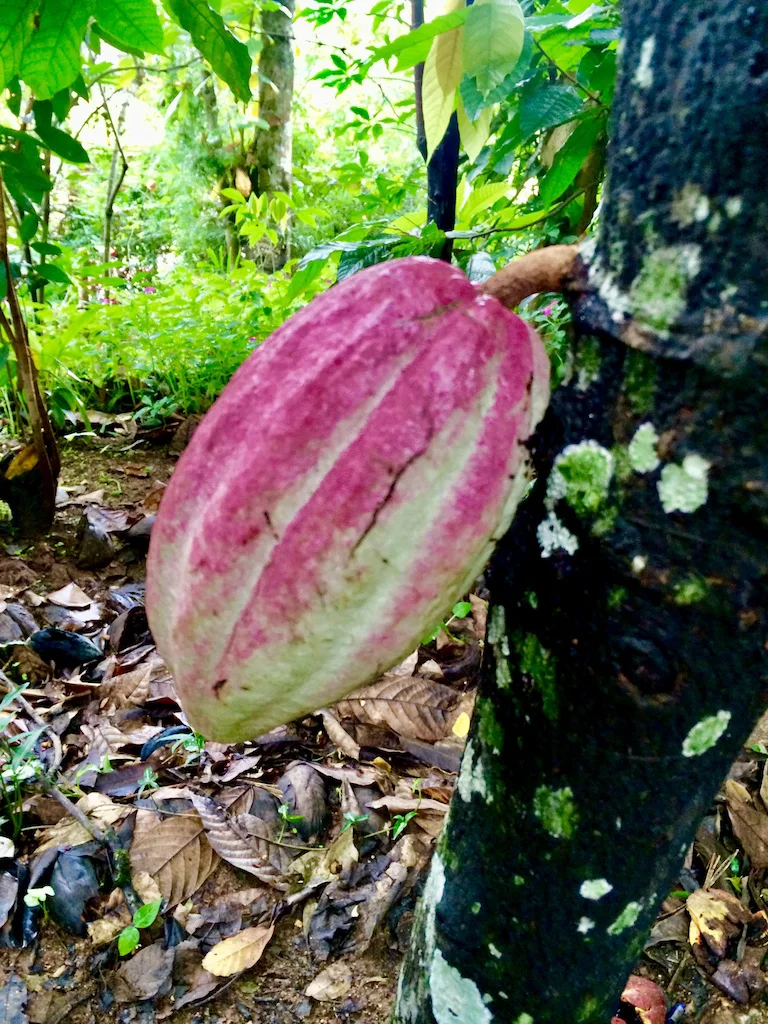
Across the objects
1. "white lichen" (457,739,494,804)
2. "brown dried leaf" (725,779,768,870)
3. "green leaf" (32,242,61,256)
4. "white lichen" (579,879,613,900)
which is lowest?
"brown dried leaf" (725,779,768,870)

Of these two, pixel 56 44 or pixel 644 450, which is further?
pixel 56 44

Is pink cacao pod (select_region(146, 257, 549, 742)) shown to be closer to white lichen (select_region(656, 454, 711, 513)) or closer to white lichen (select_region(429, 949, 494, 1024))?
white lichen (select_region(656, 454, 711, 513))

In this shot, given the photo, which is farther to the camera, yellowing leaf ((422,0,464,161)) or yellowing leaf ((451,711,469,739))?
yellowing leaf ((451,711,469,739))

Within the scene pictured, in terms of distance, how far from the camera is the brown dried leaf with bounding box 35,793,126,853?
142 cm

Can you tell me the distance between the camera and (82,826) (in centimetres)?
145

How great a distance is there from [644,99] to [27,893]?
4.78 feet

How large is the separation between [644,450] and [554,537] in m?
0.09

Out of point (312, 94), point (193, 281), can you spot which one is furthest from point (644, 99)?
point (312, 94)

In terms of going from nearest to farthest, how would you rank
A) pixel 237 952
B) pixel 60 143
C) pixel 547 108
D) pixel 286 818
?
pixel 547 108, pixel 237 952, pixel 286 818, pixel 60 143

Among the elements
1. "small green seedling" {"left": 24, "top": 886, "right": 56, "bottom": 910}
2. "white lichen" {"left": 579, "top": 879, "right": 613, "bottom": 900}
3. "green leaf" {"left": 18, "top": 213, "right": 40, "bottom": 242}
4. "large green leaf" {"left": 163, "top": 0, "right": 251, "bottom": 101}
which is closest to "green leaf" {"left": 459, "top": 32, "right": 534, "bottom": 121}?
A: "large green leaf" {"left": 163, "top": 0, "right": 251, "bottom": 101}

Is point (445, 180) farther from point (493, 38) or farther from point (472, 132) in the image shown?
point (493, 38)

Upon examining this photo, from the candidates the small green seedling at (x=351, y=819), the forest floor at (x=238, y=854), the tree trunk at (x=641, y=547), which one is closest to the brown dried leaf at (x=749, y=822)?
the forest floor at (x=238, y=854)

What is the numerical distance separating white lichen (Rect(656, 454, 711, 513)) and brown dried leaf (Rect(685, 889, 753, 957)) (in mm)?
1198

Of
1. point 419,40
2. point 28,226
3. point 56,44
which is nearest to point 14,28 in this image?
point 56,44
